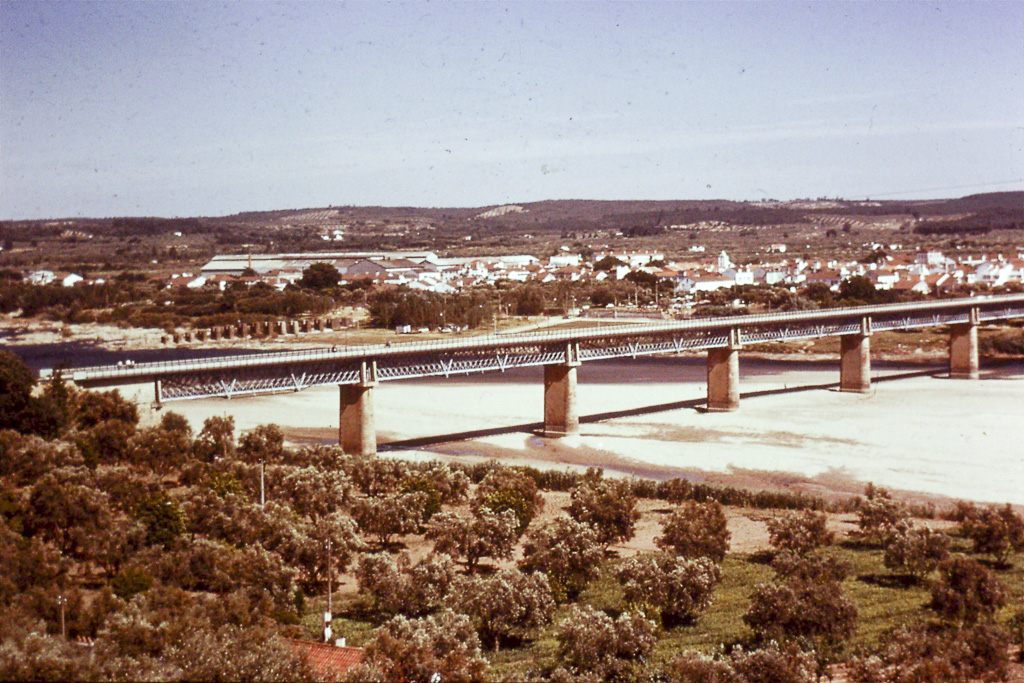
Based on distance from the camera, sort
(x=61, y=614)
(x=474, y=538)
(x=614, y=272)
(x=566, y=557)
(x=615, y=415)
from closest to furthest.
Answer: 1. (x=61, y=614)
2. (x=566, y=557)
3. (x=474, y=538)
4. (x=615, y=415)
5. (x=614, y=272)

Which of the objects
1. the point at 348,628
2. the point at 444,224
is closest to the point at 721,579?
the point at 348,628

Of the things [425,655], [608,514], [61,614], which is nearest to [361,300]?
[608,514]

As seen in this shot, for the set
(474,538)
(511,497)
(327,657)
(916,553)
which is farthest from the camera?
(511,497)

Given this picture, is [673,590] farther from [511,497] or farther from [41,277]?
[41,277]

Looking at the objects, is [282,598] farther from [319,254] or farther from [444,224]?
[444,224]

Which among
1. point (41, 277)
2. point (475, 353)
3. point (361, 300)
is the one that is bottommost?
point (475, 353)

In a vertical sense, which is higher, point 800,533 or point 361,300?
point 361,300

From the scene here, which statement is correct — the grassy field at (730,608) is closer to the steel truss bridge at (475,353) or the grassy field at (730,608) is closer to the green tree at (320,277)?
the steel truss bridge at (475,353)
